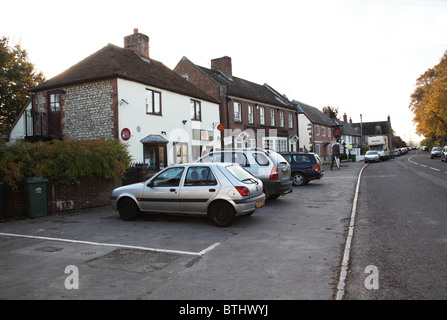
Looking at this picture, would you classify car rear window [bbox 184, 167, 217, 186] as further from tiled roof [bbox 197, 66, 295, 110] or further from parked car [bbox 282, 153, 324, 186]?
tiled roof [bbox 197, 66, 295, 110]

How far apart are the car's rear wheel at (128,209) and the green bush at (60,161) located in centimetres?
271

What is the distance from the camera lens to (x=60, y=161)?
10562 millimetres

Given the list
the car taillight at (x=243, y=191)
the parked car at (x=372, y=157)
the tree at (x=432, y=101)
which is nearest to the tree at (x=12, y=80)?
the car taillight at (x=243, y=191)

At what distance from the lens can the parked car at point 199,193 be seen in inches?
306

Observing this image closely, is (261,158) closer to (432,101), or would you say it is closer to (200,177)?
(200,177)

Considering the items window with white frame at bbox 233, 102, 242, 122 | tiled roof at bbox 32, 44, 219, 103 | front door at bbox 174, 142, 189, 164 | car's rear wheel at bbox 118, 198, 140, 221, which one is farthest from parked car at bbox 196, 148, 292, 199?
window with white frame at bbox 233, 102, 242, 122

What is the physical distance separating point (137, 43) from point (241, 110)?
10.4m

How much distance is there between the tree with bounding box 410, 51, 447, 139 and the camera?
3353 cm

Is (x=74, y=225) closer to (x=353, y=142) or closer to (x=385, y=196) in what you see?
(x=385, y=196)

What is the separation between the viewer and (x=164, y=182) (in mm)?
8516

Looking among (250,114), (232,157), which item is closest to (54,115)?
(232,157)

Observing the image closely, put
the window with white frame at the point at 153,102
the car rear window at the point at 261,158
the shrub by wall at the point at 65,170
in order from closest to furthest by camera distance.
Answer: the shrub by wall at the point at 65,170 → the car rear window at the point at 261,158 → the window with white frame at the point at 153,102

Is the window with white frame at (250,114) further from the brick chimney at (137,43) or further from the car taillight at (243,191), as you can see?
the car taillight at (243,191)
